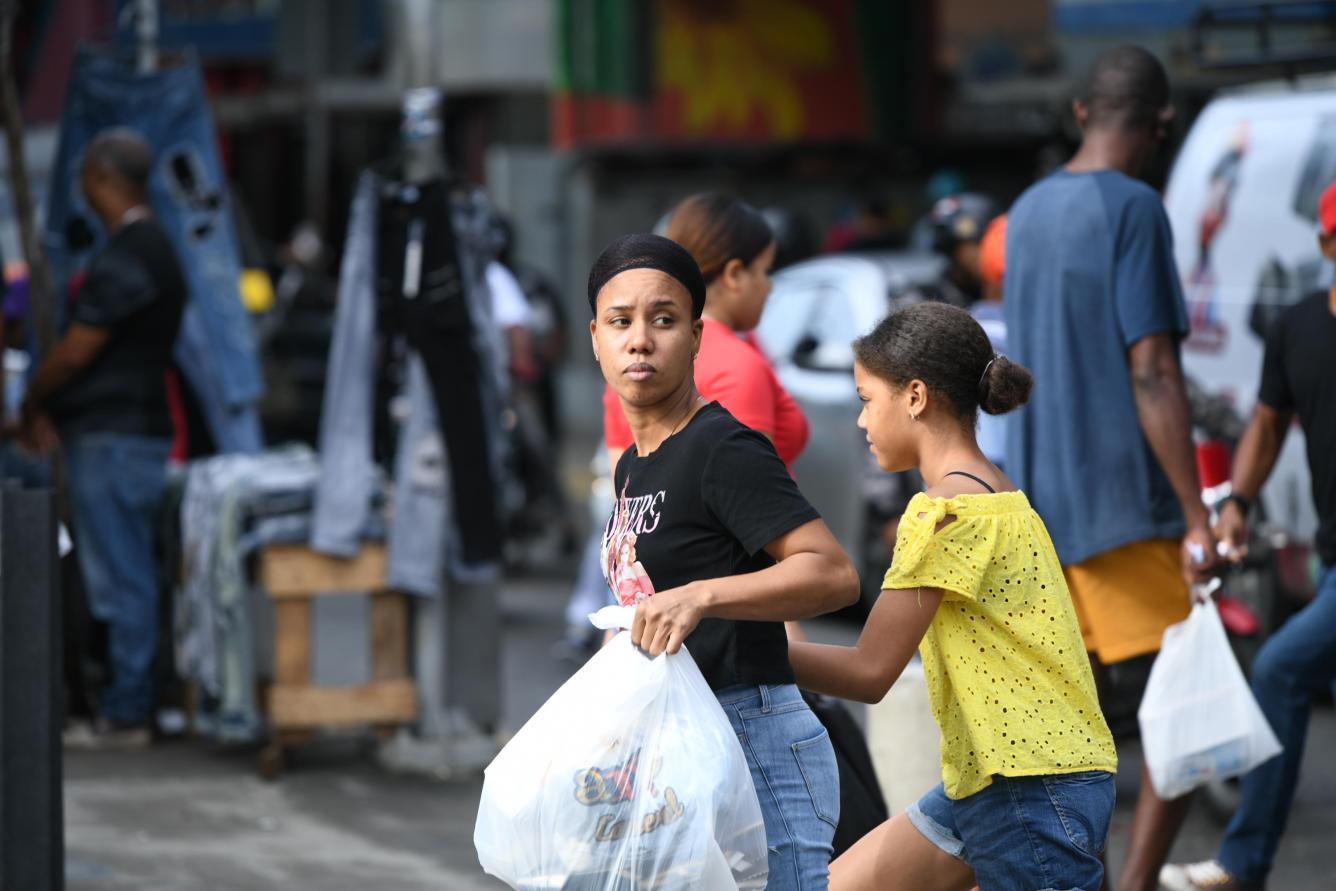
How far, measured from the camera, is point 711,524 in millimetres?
3246

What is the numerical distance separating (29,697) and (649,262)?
1868mm

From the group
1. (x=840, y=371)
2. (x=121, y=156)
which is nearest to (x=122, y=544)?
(x=121, y=156)

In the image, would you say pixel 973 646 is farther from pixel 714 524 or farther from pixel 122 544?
pixel 122 544

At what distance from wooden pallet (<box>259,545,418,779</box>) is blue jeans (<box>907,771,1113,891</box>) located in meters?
4.05

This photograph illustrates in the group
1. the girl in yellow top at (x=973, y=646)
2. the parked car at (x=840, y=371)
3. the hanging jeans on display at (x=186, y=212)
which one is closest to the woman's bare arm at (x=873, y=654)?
the girl in yellow top at (x=973, y=646)

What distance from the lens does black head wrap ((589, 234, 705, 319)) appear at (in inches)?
131

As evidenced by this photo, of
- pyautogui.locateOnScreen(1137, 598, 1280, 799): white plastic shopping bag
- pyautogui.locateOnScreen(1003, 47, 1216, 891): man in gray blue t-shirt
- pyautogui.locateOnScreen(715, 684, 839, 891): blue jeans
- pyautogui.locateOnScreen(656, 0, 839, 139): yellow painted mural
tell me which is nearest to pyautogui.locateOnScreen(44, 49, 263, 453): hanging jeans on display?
pyautogui.locateOnScreen(1003, 47, 1216, 891): man in gray blue t-shirt

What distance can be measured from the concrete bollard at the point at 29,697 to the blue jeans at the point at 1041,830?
2005mm

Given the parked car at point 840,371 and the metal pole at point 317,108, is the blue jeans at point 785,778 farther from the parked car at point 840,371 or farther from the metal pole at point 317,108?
the metal pole at point 317,108

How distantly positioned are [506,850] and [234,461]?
4818 millimetres

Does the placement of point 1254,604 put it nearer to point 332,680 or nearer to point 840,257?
point 332,680

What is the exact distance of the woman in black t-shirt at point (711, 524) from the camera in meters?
3.20

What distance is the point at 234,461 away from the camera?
7.66m

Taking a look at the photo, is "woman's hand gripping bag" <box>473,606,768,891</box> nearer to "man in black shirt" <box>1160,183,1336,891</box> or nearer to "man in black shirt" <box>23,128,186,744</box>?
"man in black shirt" <box>1160,183,1336,891</box>
